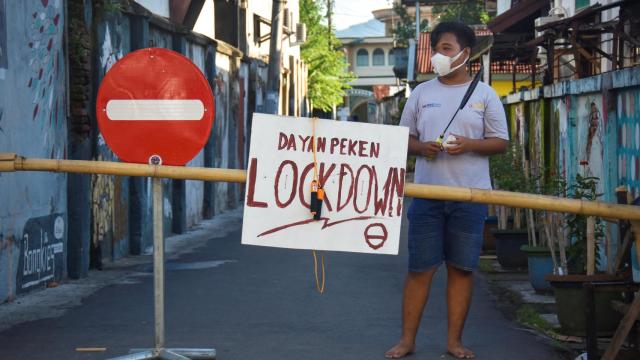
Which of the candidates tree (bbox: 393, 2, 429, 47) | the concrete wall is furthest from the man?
tree (bbox: 393, 2, 429, 47)

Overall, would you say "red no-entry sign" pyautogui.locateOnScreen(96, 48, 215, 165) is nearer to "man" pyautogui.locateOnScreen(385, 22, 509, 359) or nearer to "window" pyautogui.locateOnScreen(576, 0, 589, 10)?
"man" pyautogui.locateOnScreen(385, 22, 509, 359)

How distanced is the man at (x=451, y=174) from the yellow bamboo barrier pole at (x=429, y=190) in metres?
0.68

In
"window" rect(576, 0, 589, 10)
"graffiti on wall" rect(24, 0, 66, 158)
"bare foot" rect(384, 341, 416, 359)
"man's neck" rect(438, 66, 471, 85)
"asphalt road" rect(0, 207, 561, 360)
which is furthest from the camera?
"window" rect(576, 0, 589, 10)

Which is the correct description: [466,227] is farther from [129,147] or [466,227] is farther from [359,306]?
[359,306]

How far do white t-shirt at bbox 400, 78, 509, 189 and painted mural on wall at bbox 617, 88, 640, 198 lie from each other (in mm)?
2726

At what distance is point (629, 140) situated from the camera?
1003 centimetres

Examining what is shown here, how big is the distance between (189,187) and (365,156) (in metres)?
12.7

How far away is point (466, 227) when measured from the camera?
285 inches

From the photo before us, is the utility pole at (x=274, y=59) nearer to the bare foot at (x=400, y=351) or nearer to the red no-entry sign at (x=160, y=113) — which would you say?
the bare foot at (x=400, y=351)

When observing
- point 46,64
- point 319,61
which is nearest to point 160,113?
point 46,64

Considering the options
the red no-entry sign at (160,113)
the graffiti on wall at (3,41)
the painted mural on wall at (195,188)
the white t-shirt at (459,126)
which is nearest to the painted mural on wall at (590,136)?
the white t-shirt at (459,126)

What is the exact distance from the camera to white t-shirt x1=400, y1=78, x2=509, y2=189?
7215 millimetres

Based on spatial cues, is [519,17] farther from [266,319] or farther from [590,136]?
[266,319]

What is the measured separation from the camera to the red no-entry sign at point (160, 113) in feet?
22.8
